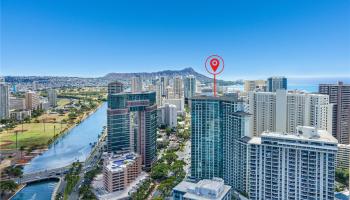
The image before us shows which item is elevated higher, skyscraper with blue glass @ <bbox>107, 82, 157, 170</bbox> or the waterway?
skyscraper with blue glass @ <bbox>107, 82, 157, 170</bbox>

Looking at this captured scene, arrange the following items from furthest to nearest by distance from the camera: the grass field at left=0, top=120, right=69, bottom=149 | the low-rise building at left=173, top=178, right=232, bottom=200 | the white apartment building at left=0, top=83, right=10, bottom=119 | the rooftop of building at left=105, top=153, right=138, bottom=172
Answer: the white apartment building at left=0, top=83, right=10, bottom=119 → the grass field at left=0, top=120, right=69, bottom=149 → the rooftop of building at left=105, top=153, right=138, bottom=172 → the low-rise building at left=173, top=178, right=232, bottom=200

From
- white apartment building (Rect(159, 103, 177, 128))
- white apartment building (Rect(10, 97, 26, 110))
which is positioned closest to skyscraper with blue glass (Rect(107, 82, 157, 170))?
white apartment building (Rect(159, 103, 177, 128))

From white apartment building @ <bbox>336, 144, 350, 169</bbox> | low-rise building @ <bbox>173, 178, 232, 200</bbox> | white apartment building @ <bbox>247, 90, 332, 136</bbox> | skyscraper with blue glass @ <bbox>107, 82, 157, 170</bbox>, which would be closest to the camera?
low-rise building @ <bbox>173, 178, 232, 200</bbox>

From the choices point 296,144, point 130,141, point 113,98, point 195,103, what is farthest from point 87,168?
point 296,144

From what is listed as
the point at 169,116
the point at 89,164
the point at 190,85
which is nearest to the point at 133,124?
the point at 89,164

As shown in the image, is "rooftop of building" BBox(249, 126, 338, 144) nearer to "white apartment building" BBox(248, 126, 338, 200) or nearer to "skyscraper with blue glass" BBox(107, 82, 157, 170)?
"white apartment building" BBox(248, 126, 338, 200)

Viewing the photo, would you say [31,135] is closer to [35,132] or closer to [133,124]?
[35,132]

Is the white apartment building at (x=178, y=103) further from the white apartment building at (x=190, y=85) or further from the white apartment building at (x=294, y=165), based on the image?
the white apartment building at (x=294, y=165)
